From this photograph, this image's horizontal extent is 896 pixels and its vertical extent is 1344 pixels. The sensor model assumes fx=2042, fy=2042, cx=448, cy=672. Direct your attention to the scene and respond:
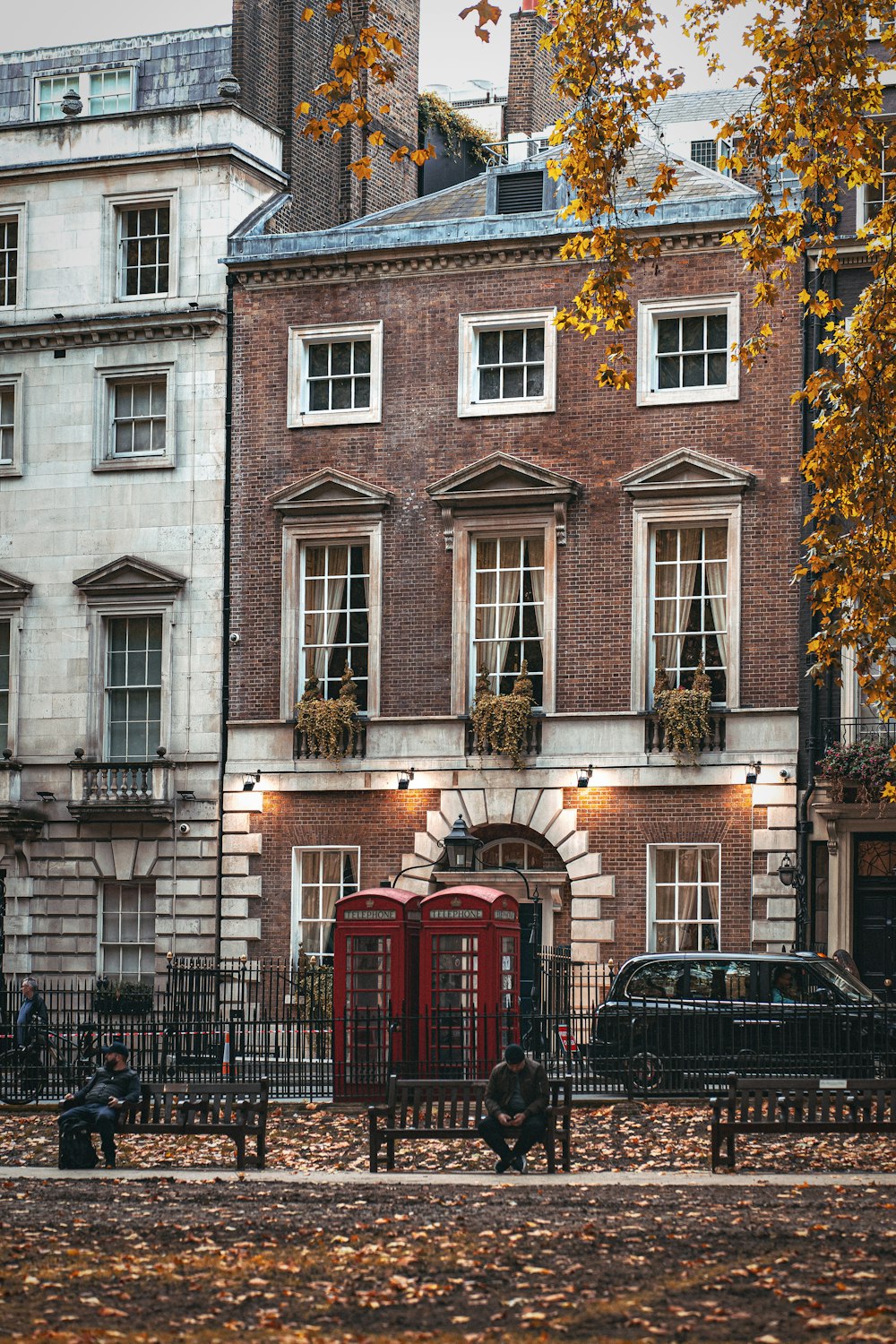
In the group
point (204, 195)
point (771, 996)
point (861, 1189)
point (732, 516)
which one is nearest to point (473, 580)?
point (732, 516)

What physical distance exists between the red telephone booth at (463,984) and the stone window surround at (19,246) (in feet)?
51.8

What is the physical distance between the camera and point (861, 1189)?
16.1m

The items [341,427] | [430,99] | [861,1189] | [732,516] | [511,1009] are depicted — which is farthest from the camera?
[430,99]

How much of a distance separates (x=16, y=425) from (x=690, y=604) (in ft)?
39.1

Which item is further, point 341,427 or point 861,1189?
point 341,427

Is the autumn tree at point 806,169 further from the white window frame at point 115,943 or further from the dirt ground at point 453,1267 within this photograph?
the white window frame at point 115,943

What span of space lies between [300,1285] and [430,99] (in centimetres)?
3322

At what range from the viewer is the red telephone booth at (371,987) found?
23375 mm

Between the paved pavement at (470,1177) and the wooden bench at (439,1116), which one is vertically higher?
the wooden bench at (439,1116)

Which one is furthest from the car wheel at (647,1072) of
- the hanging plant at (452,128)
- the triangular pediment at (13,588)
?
the hanging plant at (452,128)

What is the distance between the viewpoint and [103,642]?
3359 centimetres

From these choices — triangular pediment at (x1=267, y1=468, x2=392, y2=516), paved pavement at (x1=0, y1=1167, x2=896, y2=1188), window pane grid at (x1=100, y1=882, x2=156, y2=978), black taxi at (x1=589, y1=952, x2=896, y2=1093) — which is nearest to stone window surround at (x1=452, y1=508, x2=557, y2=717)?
triangular pediment at (x1=267, y1=468, x2=392, y2=516)

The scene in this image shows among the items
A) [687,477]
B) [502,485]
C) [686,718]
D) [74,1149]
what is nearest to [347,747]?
[502,485]

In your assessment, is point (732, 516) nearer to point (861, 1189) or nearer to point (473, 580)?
point (473, 580)
